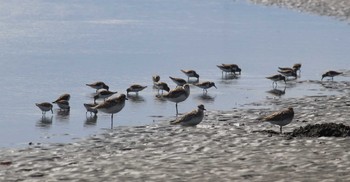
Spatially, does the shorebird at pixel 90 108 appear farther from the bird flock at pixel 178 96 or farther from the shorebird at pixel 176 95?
the shorebird at pixel 176 95

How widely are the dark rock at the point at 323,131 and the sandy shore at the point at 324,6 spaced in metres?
38.5

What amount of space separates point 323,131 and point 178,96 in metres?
7.37

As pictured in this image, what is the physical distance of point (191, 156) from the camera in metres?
19.7

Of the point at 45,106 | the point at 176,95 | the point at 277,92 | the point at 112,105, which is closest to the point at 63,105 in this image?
the point at 45,106

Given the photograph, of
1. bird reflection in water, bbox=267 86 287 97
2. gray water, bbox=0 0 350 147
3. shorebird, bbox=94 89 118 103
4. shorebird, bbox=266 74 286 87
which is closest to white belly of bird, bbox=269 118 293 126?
Result: gray water, bbox=0 0 350 147

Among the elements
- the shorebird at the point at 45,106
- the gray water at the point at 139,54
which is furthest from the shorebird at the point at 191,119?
the shorebird at the point at 45,106

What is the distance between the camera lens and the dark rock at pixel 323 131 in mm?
21281

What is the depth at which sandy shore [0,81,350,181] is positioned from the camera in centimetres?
1766

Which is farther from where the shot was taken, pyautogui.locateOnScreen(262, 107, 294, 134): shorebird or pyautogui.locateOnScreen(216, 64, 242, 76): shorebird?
pyautogui.locateOnScreen(216, 64, 242, 76): shorebird

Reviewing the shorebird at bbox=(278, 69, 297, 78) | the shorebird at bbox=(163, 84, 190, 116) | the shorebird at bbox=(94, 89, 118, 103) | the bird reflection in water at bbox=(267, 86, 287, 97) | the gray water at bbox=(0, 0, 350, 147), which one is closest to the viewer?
the gray water at bbox=(0, 0, 350, 147)

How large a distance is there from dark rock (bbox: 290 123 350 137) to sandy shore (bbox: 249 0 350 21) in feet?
126

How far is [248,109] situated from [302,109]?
1708 mm

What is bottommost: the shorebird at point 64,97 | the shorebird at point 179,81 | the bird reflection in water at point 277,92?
the shorebird at point 64,97

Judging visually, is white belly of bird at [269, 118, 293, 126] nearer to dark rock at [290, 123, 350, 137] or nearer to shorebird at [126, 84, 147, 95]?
dark rock at [290, 123, 350, 137]
